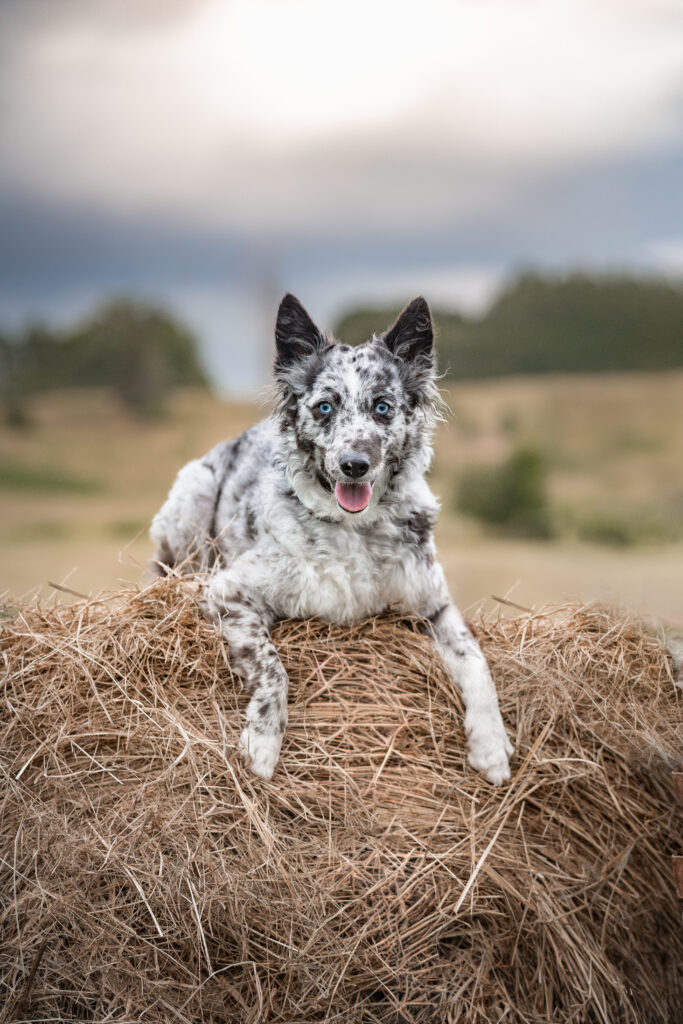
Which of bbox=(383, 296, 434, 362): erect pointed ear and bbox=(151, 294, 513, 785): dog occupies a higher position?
bbox=(383, 296, 434, 362): erect pointed ear

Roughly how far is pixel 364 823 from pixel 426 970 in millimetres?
598

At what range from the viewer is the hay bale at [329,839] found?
3.47 metres

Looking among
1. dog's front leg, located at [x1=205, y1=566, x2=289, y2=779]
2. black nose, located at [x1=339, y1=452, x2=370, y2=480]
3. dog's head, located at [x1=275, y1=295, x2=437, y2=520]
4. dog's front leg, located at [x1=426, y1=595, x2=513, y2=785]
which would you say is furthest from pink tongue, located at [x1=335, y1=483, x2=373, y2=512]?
dog's front leg, located at [x1=426, y1=595, x2=513, y2=785]

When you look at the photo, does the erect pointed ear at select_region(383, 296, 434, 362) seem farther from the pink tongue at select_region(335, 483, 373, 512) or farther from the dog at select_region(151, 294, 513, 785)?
the pink tongue at select_region(335, 483, 373, 512)

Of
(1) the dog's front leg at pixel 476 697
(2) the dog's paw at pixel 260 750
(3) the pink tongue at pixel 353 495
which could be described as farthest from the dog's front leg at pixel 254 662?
(1) the dog's front leg at pixel 476 697

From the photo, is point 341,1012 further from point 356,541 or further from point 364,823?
point 356,541

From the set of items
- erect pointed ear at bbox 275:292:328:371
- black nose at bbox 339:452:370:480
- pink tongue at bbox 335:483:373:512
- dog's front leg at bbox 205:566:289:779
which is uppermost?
erect pointed ear at bbox 275:292:328:371

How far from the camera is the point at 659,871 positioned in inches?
154

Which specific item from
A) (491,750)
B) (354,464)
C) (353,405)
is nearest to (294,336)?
(353,405)

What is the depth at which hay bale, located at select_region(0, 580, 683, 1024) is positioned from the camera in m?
3.47

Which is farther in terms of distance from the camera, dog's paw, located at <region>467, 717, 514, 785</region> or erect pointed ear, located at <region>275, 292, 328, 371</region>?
erect pointed ear, located at <region>275, 292, 328, 371</region>

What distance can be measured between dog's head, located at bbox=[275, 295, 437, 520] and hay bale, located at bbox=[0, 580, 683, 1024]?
73 cm

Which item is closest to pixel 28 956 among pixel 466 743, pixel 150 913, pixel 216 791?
pixel 150 913

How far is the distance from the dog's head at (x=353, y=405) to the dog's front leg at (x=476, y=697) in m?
0.72
